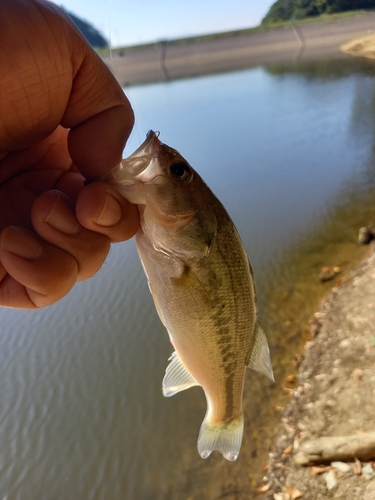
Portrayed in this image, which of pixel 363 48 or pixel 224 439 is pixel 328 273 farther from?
pixel 363 48

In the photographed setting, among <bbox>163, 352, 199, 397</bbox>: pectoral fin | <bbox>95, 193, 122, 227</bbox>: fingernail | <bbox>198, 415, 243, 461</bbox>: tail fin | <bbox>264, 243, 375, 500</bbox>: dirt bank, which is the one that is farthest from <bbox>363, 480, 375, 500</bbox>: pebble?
<bbox>95, 193, 122, 227</bbox>: fingernail

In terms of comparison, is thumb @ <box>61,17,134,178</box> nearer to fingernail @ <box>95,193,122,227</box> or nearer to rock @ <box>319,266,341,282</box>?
fingernail @ <box>95,193,122,227</box>

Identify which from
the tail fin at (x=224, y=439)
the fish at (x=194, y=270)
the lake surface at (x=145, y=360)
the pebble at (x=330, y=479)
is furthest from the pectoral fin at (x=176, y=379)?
the pebble at (x=330, y=479)

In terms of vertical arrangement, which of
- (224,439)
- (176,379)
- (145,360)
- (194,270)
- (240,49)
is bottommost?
(145,360)

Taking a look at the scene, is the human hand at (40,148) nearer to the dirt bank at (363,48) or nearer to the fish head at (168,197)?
the fish head at (168,197)

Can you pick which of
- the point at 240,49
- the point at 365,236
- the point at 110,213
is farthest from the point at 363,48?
the point at 110,213
